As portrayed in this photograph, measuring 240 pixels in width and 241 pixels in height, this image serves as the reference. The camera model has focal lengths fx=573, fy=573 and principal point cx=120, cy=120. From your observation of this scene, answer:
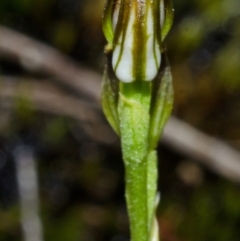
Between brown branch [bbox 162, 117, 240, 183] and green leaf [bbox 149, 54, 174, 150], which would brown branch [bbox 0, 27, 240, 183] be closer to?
brown branch [bbox 162, 117, 240, 183]

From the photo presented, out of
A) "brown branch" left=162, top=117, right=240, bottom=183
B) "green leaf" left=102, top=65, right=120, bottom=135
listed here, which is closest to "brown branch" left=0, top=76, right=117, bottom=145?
"brown branch" left=162, top=117, right=240, bottom=183

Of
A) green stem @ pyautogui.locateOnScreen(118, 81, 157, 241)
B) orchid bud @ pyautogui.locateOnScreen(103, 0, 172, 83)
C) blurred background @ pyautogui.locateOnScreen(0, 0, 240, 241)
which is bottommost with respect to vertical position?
blurred background @ pyautogui.locateOnScreen(0, 0, 240, 241)

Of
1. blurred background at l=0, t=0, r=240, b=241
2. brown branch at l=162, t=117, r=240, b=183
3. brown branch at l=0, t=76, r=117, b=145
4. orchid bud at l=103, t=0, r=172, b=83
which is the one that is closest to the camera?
orchid bud at l=103, t=0, r=172, b=83

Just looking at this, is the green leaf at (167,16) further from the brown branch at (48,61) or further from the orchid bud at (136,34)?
the brown branch at (48,61)

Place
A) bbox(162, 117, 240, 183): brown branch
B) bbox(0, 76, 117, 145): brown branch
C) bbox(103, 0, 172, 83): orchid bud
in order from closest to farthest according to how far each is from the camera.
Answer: bbox(103, 0, 172, 83): orchid bud → bbox(162, 117, 240, 183): brown branch → bbox(0, 76, 117, 145): brown branch

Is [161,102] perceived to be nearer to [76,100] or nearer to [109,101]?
[109,101]

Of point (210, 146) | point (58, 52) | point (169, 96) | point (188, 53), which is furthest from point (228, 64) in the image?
point (169, 96)

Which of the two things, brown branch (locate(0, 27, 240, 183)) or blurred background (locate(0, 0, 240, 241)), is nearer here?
brown branch (locate(0, 27, 240, 183))
